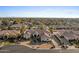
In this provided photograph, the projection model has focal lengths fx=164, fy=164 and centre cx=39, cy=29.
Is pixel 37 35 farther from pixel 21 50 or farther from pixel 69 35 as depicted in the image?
pixel 69 35

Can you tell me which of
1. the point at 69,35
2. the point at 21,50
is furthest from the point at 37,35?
the point at 69,35

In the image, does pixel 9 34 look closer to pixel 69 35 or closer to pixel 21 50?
pixel 21 50

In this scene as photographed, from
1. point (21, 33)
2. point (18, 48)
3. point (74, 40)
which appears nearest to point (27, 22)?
point (21, 33)

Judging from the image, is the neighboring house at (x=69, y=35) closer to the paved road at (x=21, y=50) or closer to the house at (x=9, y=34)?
the paved road at (x=21, y=50)

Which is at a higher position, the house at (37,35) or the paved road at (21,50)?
the house at (37,35)

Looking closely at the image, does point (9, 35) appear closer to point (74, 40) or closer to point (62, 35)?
point (62, 35)

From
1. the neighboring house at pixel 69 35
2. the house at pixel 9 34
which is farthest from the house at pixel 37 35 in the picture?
the neighboring house at pixel 69 35

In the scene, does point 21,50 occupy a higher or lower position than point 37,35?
lower

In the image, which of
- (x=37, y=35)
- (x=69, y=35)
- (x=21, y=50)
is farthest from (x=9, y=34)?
(x=69, y=35)

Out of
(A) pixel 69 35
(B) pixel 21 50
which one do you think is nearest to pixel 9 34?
(B) pixel 21 50

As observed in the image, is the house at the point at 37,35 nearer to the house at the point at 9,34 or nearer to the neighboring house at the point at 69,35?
the house at the point at 9,34
